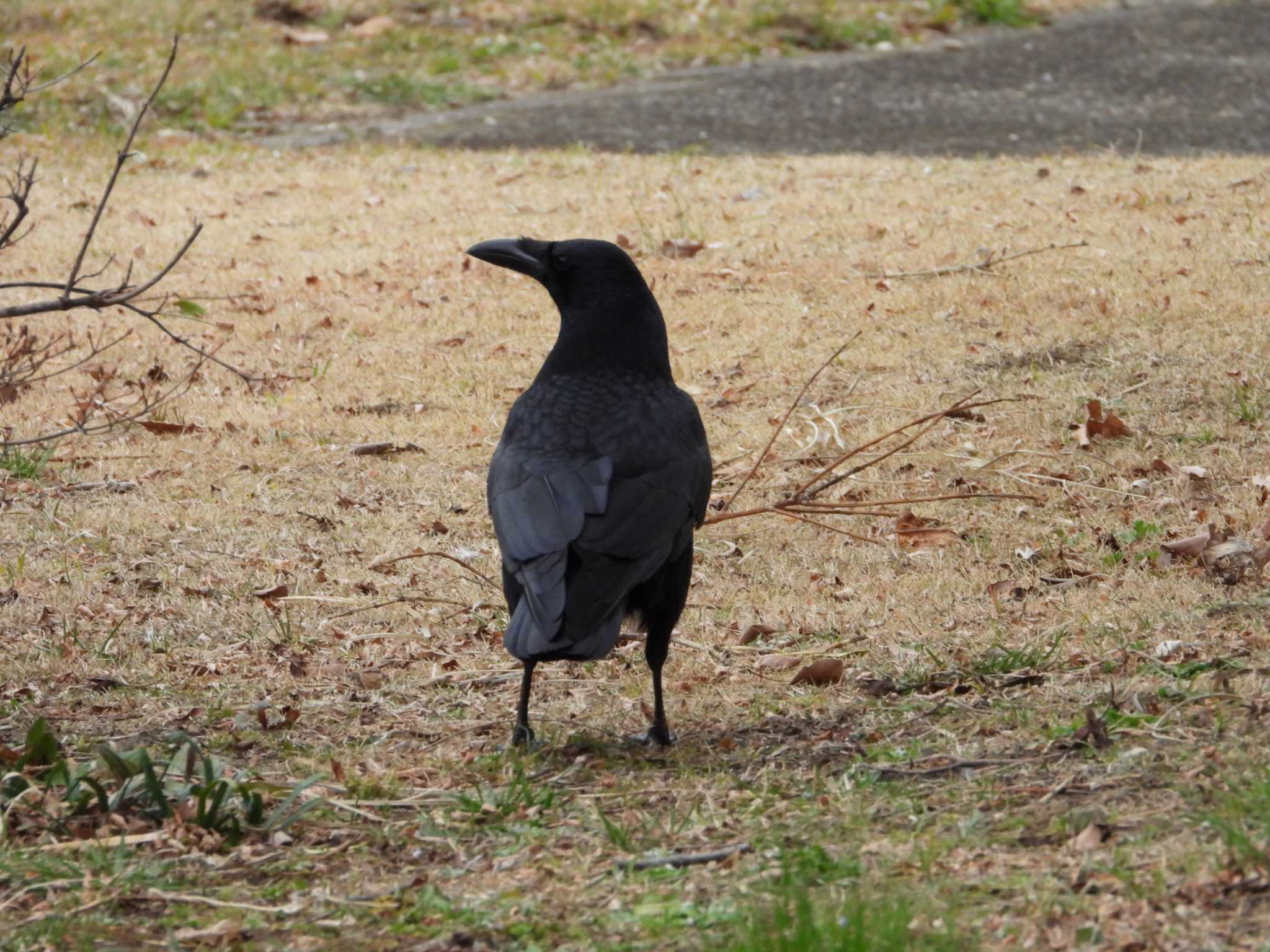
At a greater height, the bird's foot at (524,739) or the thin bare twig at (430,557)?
the bird's foot at (524,739)

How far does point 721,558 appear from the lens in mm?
6121

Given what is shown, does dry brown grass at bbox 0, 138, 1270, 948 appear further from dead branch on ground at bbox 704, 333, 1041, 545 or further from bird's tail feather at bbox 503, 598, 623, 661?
bird's tail feather at bbox 503, 598, 623, 661

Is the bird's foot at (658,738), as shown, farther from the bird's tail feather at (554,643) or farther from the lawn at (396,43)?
the lawn at (396,43)

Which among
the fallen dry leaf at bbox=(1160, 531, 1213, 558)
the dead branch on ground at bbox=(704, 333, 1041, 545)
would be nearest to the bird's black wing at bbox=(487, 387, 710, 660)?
the dead branch on ground at bbox=(704, 333, 1041, 545)

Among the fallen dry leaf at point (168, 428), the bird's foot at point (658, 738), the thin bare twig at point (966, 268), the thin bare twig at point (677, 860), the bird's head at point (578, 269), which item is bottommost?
the fallen dry leaf at point (168, 428)

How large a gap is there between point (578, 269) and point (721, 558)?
168 centimetres

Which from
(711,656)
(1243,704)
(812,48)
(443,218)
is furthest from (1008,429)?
(812,48)

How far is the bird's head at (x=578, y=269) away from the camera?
4.82 metres

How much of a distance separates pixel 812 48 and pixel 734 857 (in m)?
14.4

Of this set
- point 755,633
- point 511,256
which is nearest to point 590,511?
point 511,256

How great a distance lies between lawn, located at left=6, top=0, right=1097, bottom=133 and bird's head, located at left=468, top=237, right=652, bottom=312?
992 cm

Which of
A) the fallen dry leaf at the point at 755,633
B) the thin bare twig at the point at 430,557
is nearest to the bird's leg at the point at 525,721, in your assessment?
the fallen dry leaf at the point at 755,633

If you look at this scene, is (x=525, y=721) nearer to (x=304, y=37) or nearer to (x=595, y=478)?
(x=595, y=478)

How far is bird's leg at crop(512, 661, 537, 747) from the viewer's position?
4293 mm
